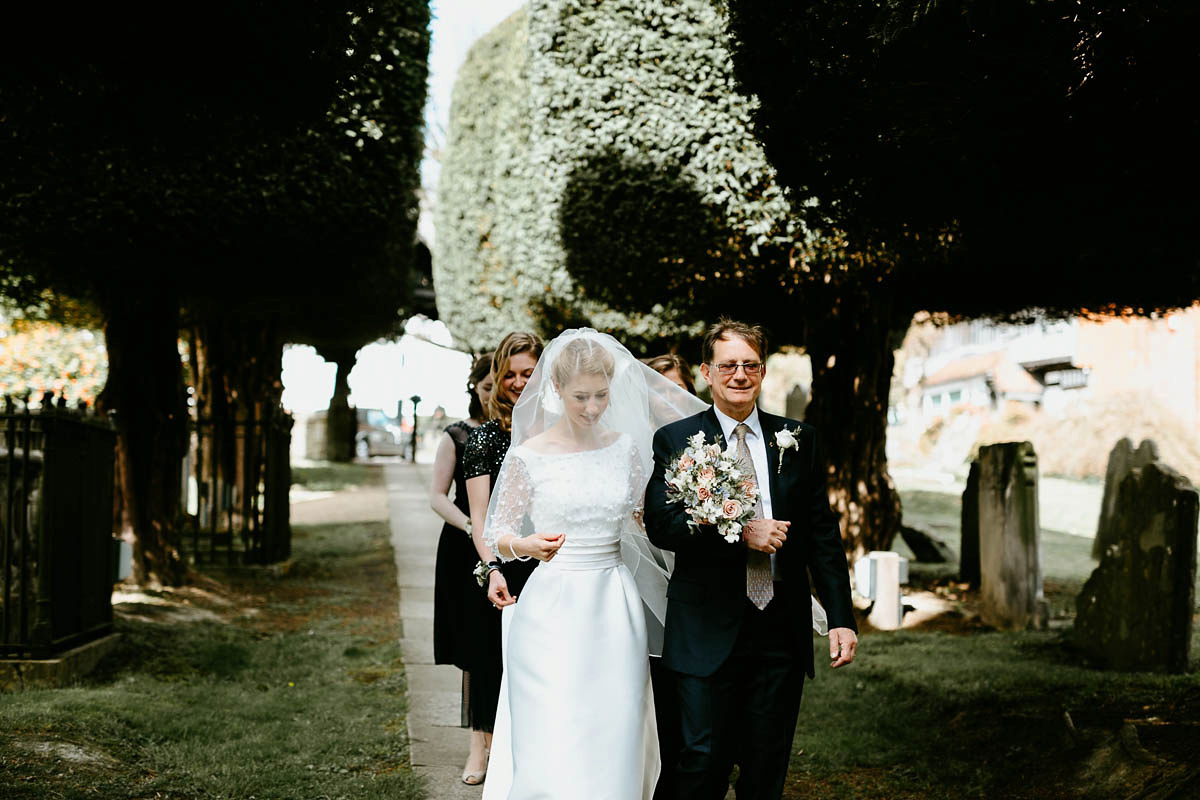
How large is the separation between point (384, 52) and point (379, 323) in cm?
1035

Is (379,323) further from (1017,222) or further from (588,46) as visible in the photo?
(1017,222)

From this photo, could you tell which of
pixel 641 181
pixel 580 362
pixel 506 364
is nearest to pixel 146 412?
pixel 641 181

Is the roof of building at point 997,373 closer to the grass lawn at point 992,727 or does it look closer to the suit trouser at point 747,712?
the grass lawn at point 992,727

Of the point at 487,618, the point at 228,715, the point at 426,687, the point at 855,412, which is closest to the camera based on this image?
the point at 487,618

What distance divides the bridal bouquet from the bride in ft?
1.43

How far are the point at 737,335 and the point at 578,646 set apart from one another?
127 cm

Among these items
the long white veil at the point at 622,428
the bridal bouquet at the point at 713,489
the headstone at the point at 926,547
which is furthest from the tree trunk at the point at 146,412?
the headstone at the point at 926,547

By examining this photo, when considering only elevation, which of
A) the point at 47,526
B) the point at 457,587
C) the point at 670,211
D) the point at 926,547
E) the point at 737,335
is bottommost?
the point at 926,547

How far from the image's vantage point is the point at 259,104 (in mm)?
5605

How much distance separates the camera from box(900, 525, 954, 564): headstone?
1498 centimetres

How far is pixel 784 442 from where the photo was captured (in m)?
3.81

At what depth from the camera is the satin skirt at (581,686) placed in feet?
12.5

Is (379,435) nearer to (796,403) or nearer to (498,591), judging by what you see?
(796,403)

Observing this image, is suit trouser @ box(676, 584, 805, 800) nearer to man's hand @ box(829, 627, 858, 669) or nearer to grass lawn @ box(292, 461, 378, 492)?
man's hand @ box(829, 627, 858, 669)
